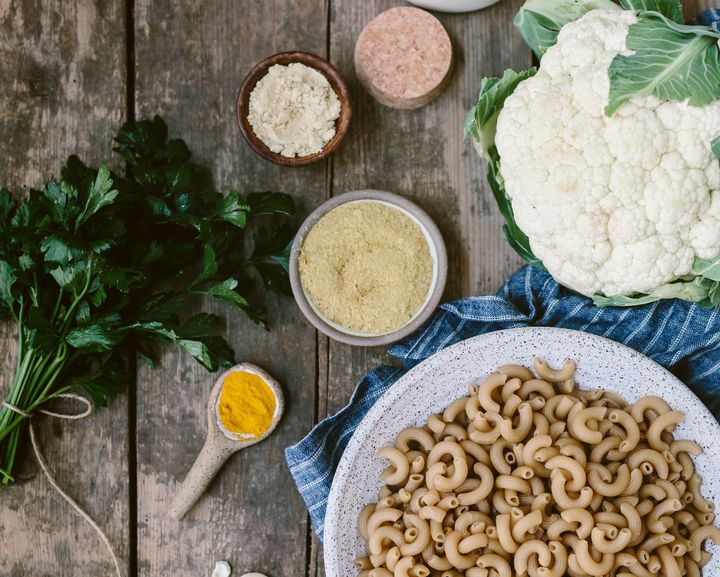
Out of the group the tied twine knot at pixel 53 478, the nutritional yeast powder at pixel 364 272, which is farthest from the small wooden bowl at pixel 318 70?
the tied twine knot at pixel 53 478

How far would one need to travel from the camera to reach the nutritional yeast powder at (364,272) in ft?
4.08

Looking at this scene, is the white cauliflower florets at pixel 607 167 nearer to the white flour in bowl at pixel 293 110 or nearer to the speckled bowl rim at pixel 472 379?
the speckled bowl rim at pixel 472 379

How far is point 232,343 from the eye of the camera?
135 centimetres

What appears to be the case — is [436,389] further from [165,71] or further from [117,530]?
[165,71]

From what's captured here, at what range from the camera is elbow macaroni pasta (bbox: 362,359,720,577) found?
1.11 meters

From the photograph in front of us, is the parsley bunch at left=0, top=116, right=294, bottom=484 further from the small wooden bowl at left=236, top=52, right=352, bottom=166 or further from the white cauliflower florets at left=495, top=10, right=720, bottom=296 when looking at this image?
the white cauliflower florets at left=495, top=10, right=720, bottom=296

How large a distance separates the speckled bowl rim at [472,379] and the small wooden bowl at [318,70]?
0.41m

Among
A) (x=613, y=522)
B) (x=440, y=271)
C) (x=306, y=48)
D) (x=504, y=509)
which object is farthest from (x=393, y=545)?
(x=306, y=48)

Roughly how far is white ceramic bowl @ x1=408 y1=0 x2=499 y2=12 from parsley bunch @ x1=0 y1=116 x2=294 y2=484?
426 mm

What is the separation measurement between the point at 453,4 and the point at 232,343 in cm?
73

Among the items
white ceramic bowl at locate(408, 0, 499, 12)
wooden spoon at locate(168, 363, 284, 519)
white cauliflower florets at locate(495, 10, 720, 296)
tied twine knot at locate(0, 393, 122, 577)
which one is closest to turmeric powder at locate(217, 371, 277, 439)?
wooden spoon at locate(168, 363, 284, 519)

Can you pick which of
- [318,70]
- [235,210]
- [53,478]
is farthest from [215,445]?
[318,70]

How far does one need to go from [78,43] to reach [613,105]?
977 millimetres

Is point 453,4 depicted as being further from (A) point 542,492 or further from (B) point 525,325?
(A) point 542,492
